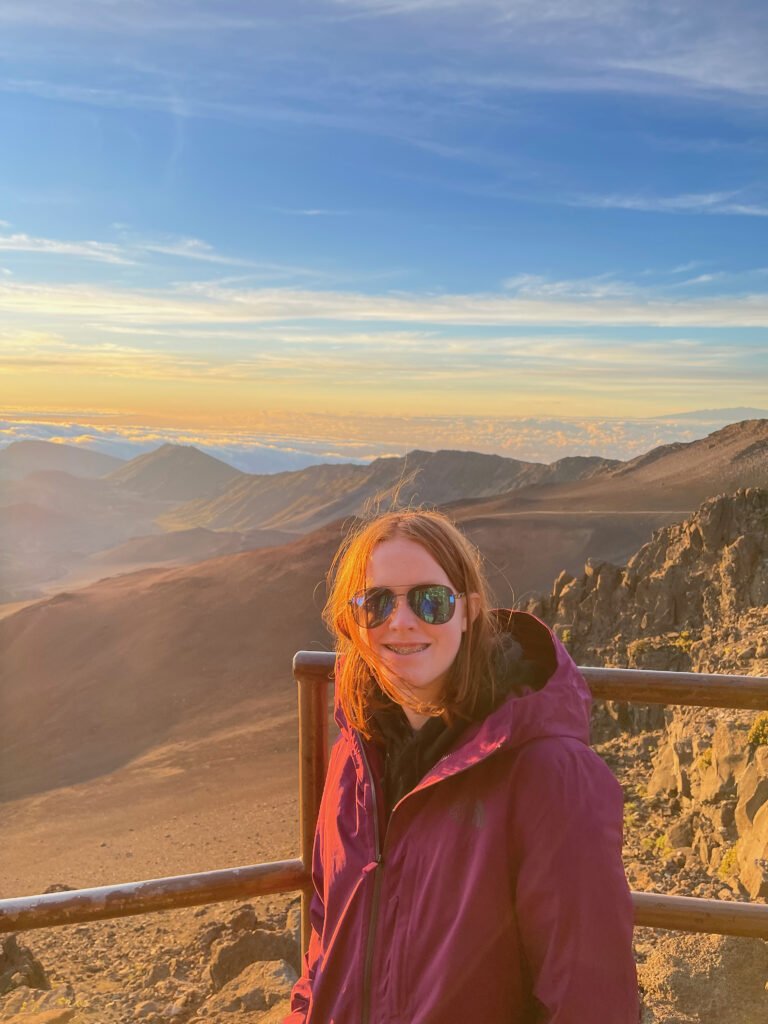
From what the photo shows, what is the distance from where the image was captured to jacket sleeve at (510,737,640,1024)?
5.60 feet

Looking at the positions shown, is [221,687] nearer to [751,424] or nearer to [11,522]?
[751,424]

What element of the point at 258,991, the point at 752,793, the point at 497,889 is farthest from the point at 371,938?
the point at 752,793

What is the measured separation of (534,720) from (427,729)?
395 mm

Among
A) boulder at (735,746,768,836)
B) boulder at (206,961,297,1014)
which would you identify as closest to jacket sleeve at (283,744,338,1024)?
boulder at (206,961,297,1014)

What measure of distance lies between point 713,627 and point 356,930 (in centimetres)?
1134

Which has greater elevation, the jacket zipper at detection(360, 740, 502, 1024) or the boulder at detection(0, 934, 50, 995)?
the jacket zipper at detection(360, 740, 502, 1024)

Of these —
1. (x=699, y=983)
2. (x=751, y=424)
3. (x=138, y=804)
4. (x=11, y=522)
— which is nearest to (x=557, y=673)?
(x=699, y=983)

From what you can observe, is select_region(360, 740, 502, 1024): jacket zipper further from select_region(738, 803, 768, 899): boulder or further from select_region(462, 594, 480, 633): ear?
select_region(738, 803, 768, 899): boulder

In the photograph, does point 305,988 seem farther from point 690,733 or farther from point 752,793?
point 690,733

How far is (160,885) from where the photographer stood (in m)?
2.48

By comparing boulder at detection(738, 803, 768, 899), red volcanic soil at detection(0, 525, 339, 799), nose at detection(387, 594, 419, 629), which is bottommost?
red volcanic soil at detection(0, 525, 339, 799)

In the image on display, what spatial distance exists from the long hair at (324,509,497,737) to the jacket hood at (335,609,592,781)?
12 centimetres

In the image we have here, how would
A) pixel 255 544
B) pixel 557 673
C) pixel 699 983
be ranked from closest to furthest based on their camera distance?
1. pixel 557 673
2. pixel 699 983
3. pixel 255 544

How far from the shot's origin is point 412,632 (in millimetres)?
2162
